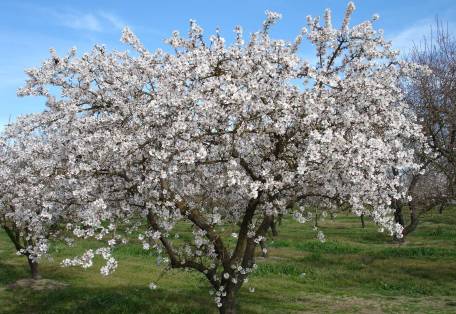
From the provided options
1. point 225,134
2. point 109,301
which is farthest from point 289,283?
point 225,134

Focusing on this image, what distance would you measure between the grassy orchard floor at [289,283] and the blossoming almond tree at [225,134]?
5.39m

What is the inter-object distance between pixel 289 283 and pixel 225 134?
1480 cm

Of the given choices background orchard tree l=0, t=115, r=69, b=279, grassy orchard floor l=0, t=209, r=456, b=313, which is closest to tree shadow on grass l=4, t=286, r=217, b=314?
grassy orchard floor l=0, t=209, r=456, b=313

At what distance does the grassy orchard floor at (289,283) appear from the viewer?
19.5 meters

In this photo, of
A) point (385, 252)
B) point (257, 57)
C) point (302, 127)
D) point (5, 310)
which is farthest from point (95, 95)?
point (385, 252)

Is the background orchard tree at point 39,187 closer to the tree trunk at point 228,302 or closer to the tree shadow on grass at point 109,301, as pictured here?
the tree shadow on grass at point 109,301

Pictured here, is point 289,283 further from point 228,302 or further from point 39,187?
point 39,187

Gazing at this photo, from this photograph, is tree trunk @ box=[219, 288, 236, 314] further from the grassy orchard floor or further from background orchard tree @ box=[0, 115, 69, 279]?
background orchard tree @ box=[0, 115, 69, 279]

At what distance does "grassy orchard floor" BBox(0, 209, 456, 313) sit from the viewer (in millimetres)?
19500

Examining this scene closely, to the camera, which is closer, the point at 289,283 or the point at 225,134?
the point at 225,134

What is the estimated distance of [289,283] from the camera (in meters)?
25.4

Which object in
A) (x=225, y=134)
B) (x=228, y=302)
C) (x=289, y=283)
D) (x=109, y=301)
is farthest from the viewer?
(x=289, y=283)

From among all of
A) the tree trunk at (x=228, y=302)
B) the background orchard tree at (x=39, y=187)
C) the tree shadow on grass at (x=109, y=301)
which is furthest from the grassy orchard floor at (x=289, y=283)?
the background orchard tree at (x=39, y=187)

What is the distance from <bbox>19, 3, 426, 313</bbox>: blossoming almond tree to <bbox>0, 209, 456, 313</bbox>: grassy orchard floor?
5390 millimetres
